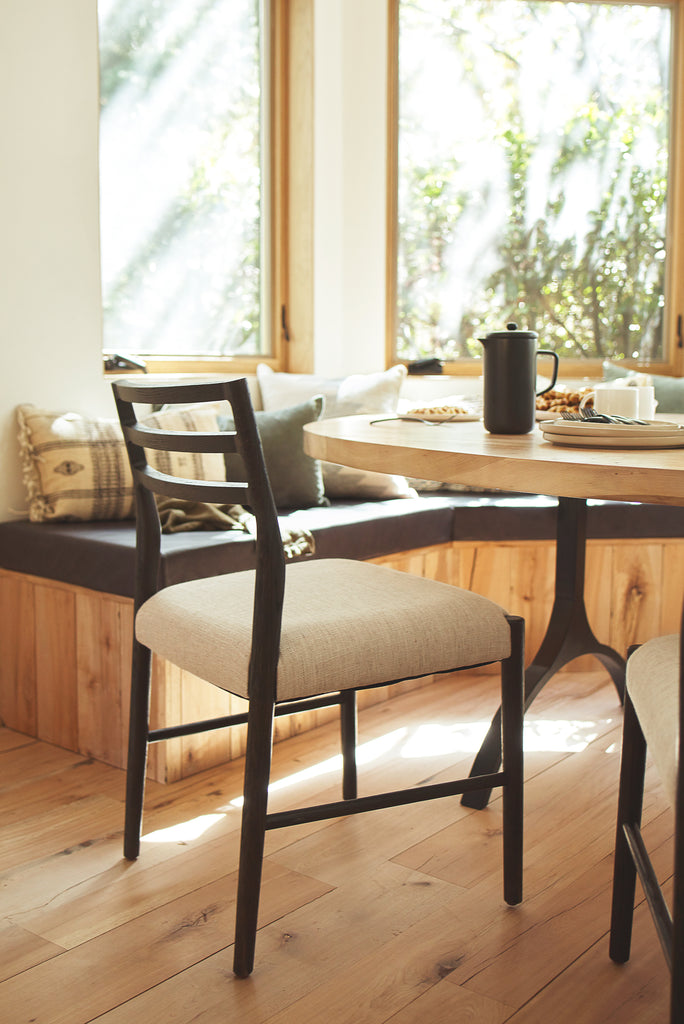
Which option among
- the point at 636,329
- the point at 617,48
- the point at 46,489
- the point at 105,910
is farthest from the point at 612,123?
the point at 105,910

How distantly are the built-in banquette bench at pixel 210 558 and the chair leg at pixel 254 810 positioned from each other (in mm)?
794

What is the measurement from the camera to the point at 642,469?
3.97 ft

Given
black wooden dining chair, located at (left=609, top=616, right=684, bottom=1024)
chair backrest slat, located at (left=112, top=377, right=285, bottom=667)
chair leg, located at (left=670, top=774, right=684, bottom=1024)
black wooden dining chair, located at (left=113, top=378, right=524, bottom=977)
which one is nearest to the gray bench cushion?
black wooden dining chair, located at (left=113, top=378, right=524, bottom=977)

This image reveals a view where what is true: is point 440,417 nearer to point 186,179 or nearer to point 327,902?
point 327,902

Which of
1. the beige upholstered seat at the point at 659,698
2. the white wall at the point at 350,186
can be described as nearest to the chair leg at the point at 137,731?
the beige upholstered seat at the point at 659,698

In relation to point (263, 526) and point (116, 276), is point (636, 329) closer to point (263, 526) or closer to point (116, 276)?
point (116, 276)

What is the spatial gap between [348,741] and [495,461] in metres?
0.88

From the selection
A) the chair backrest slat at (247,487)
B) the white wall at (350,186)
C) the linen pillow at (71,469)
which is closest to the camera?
the chair backrest slat at (247,487)

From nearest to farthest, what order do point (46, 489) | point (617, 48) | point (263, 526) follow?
1. point (263, 526)
2. point (46, 489)
3. point (617, 48)

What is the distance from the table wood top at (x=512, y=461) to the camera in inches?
47.9

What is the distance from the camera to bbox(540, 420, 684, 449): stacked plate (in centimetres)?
143

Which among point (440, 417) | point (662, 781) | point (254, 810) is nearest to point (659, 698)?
point (662, 781)

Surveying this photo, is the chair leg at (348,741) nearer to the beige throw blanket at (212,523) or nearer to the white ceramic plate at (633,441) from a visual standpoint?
the beige throw blanket at (212,523)

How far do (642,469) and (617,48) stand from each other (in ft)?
10.6
